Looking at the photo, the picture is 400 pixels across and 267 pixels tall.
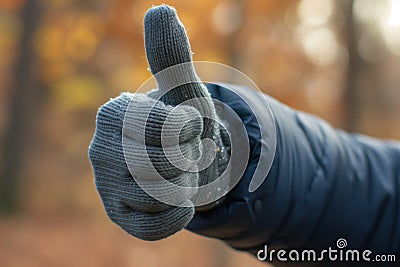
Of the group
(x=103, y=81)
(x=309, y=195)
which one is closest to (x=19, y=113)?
(x=103, y=81)

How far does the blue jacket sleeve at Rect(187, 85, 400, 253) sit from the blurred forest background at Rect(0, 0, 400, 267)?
4.27 meters

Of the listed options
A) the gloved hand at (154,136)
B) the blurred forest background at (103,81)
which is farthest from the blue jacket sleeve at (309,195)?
the blurred forest background at (103,81)

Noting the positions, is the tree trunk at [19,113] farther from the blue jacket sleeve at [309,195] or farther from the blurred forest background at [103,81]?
the blue jacket sleeve at [309,195]

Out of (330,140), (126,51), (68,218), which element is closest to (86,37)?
(126,51)

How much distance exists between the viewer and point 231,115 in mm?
1183

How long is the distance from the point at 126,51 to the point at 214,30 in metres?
2.93

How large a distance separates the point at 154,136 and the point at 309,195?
0.46 metres

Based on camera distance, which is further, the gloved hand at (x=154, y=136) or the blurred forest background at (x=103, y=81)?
the blurred forest background at (x=103, y=81)

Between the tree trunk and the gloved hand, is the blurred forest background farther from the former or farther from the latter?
the gloved hand

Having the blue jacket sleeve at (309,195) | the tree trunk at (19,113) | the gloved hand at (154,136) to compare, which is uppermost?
the gloved hand at (154,136)

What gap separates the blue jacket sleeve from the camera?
1.15m

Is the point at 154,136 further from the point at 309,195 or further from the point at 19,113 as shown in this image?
the point at 19,113

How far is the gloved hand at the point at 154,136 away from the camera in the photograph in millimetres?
936

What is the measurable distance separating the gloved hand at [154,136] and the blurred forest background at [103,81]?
15.3 feet
